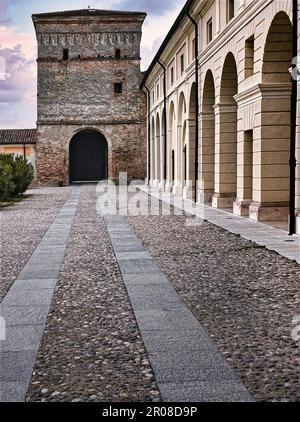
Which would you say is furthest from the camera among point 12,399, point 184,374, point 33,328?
point 33,328

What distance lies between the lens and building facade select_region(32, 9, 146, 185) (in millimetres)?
39781

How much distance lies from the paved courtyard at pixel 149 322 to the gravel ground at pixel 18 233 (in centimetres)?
6

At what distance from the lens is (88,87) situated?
1578 inches

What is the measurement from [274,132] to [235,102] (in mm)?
4002

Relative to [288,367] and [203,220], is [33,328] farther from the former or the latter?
[203,220]

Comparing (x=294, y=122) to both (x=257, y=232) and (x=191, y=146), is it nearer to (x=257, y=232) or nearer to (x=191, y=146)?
(x=257, y=232)

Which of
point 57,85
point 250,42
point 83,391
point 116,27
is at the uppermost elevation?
point 116,27

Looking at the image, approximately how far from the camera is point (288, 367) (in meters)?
4.12

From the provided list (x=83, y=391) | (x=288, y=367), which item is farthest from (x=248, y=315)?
(x=83, y=391)

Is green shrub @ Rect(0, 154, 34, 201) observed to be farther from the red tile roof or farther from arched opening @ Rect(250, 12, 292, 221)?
the red tile roof

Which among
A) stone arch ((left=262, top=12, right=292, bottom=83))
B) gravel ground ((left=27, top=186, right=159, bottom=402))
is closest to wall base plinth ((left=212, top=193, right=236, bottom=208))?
stone arch ((left=262, top=12, right=292, bottom=83))

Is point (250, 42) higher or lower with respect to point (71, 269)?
higher

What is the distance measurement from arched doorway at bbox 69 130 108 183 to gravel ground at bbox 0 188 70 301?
20821 millimetres

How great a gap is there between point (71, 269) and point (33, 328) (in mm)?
2977
